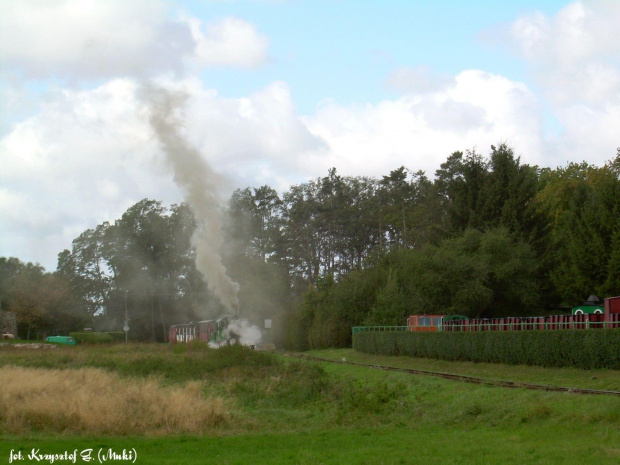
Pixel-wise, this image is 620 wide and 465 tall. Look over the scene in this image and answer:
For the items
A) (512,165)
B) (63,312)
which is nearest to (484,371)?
(512,165)

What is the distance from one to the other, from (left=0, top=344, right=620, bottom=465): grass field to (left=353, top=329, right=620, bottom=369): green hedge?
675mm

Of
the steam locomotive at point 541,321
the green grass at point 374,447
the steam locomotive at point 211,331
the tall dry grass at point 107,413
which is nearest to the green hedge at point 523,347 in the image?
the steam locomotive at point 541,321

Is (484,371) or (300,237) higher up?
(300,237)

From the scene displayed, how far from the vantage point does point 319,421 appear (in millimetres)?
21281

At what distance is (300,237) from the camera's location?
3848 inches

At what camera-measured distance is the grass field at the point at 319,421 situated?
13977 millimetres

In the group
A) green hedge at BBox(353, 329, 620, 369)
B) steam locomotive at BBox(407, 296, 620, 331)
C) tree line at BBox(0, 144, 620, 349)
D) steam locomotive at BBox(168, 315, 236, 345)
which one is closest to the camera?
green hedge at BBox(353, 329, 620, 369)

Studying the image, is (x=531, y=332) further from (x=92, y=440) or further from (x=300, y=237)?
(x=300, y=237)

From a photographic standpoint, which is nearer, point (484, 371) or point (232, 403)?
point (232, 403)

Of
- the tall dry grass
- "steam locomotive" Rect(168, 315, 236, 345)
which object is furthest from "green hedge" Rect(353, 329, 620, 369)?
"steam locomotive" Rect(168, 315, 236, 345)

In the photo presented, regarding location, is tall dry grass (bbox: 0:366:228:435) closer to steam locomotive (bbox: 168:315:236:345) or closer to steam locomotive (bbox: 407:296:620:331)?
Result: steam locomotive (bbox: 407:296:620:331)

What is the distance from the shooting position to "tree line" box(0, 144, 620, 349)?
55812 mm

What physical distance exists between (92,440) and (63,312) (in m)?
84.9

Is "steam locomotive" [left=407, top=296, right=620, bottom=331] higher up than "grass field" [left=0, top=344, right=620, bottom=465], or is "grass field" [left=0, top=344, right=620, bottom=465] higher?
"steam locomotive" [left=407, top=296, right=620, bottom=331]
